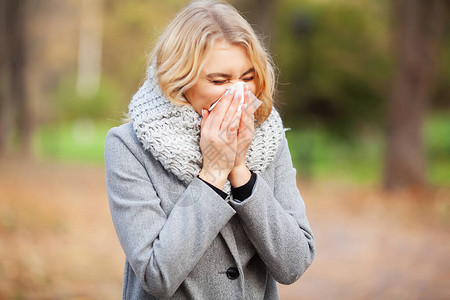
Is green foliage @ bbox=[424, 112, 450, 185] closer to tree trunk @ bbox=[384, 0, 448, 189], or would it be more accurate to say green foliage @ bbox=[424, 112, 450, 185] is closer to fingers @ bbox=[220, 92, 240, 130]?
tree trunk @ bbox=[384, 0, 448, 189]

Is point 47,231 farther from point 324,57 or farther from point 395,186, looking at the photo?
point 324,57

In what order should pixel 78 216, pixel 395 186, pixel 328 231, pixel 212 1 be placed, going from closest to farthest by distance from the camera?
pixel 212 1 < pixel 328 231 < pixel 78 216 < pixel 395 186

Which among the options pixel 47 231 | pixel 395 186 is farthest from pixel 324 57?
pixel 47 231

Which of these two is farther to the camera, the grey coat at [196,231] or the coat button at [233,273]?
the coat button at [233,273]

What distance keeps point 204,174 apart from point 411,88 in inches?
349

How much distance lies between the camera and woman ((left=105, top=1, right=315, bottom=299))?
1786mm

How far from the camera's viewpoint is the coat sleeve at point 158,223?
5.69 feet

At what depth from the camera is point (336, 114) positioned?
46.0 feet

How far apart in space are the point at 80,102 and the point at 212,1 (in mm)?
26145

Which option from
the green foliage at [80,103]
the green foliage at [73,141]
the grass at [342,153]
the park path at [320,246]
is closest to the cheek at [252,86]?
the park path at [320,246]

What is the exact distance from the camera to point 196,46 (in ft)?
6.15

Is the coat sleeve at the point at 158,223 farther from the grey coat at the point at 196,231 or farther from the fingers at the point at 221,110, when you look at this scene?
the fingers at the point at 221,110

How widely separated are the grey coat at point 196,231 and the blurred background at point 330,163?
43 cm

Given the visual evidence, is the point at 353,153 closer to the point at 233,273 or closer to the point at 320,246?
the point at 320,246
